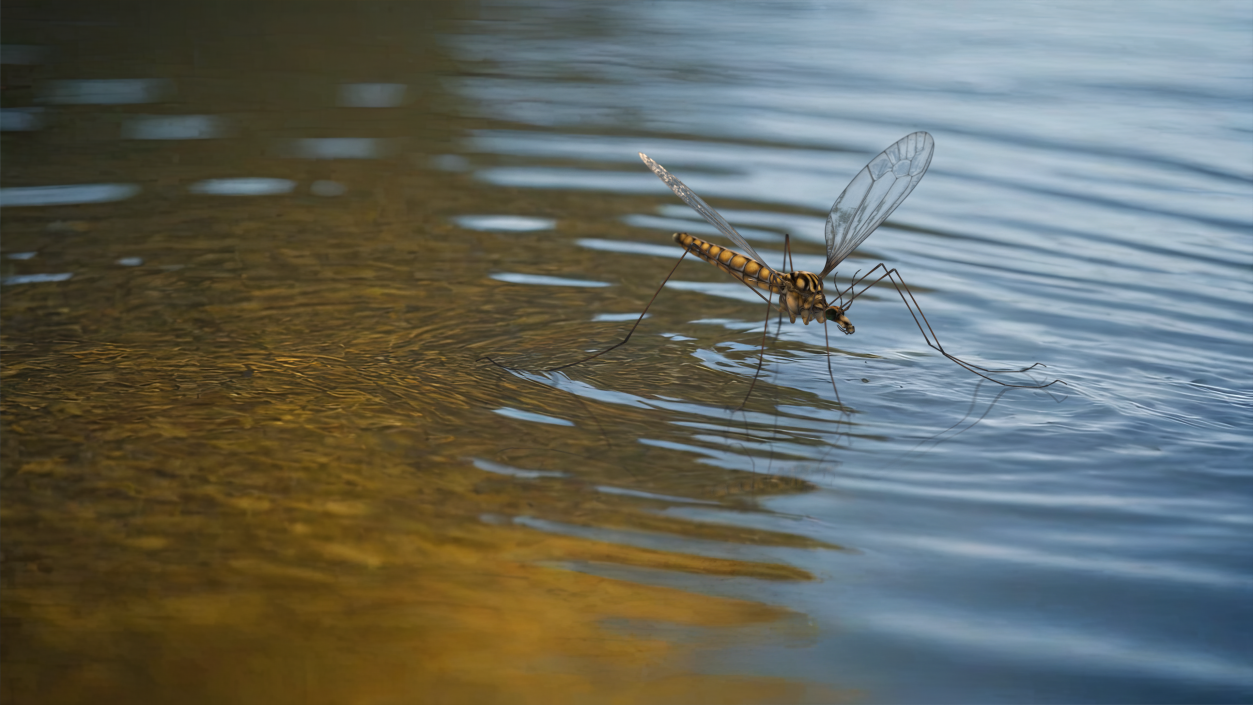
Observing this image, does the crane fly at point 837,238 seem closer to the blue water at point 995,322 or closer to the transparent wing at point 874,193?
the transparent wing at point 874,193

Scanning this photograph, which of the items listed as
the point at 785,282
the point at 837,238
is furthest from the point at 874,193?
the point at 785,282

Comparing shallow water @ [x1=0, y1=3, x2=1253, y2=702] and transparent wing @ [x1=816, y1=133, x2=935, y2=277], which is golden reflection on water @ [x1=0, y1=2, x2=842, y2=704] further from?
transparent wing @ [x1=816, y1=133, x2=935, y2=277]

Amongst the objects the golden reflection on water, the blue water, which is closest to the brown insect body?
the blue water

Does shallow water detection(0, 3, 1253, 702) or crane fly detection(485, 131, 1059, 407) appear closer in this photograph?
shallow water detection(0, 3, 1253, 702)

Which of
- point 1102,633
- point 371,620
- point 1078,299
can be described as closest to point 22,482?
point 371,620

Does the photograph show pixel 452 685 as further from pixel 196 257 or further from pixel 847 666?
pixel 196 257
